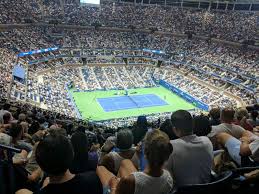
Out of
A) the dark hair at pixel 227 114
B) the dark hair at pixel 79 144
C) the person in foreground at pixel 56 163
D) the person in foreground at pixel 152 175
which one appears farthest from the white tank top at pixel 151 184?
the dark hair at pixel 227 114

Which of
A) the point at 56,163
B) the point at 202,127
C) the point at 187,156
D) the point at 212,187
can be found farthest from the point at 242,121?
the point at 56,163

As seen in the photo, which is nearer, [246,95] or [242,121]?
[242,121]

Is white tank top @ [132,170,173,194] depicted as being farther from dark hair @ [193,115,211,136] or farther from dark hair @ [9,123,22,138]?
dark hair @ [9,123,22,138]

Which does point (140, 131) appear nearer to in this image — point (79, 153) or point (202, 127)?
point (202, 127)

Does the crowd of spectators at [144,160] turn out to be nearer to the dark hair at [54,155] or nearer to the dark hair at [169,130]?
the dark hair at [54,155]

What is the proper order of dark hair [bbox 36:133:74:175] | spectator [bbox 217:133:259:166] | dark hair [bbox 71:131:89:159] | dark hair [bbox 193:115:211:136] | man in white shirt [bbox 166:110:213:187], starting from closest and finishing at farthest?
dark hair [bbox 36:133:74:175] → man in white shirt [bbox 166:110:213:187] → spectator [bbox 217:133:259:166] → dark hair [bbox 71:131:89:159] → dark hair [bbox 193:115:211:136]

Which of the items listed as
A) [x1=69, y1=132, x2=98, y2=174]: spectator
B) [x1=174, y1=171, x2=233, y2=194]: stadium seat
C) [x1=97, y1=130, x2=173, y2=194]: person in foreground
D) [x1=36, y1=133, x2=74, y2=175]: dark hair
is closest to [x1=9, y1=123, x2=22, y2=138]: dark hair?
[x1=69, y1=132, x2=98, y2=174]: spectator

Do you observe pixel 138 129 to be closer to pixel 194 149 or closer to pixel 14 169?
pixel 194 149

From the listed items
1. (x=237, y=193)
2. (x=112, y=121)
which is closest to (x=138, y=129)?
(x=237, y=193)
